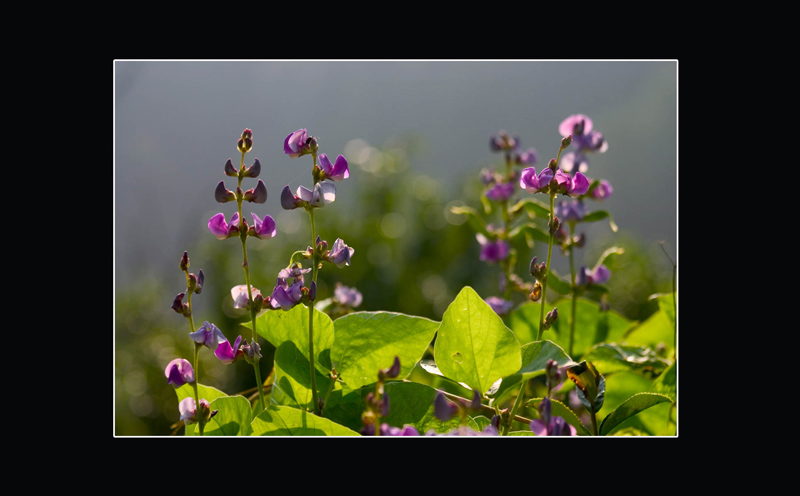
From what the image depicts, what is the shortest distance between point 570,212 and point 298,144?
257 mm

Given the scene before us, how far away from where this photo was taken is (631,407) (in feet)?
1.19

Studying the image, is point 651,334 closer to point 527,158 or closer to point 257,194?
point 527,158

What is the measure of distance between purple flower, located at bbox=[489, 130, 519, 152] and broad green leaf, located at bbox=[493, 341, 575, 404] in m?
0.30

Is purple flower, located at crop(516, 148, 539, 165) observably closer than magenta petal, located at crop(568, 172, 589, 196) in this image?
No

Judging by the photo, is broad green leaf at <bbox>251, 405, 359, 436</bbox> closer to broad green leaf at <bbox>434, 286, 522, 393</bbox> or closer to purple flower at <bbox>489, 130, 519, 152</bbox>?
broad green leaf at <bbox>434, 286, 522, 393</bbox>

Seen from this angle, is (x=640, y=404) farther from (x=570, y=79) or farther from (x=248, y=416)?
(x=570, y=79)

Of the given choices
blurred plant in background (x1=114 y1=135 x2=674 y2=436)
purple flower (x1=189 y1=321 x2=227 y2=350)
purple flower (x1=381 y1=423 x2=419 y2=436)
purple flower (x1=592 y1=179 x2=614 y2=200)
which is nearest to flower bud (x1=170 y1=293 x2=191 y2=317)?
purple flower (x1=189 y1=321 x2=227 y2=350)

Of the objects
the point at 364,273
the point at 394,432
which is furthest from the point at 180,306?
the point at 364,273

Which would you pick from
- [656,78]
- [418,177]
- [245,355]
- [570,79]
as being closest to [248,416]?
[245,355]

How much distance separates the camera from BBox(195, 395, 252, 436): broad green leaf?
351 mm

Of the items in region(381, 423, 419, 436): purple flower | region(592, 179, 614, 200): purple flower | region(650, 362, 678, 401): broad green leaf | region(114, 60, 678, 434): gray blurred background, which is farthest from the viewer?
region(114, 60, 678, 434): gray blurred background

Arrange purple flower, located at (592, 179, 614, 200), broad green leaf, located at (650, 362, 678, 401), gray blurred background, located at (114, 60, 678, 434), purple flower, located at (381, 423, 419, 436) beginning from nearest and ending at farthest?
purple flower, located at (381, 423, 419, 436) < broad green leaf, located at (650, 362, 678, 401) < purple flower, located at (592, 179, 614, 200) < gray blurred background, located at (114, 60, 678, 434)

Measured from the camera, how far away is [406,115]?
2.17m

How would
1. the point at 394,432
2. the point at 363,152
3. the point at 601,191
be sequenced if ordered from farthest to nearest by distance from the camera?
the point at 363,152 < the point at 601,191 < the point at 394,432
